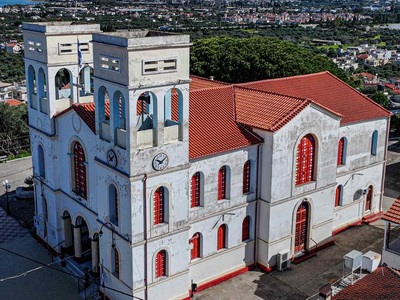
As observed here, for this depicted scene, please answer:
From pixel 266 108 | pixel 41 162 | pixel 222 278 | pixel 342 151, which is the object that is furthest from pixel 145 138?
pixel 342 151

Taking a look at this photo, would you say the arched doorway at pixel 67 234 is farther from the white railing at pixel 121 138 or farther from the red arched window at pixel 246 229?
the red arched window at pixel 246 229

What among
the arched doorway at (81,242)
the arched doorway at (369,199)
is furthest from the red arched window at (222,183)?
the arched doorway at (369,199)

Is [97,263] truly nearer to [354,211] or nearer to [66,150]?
[66,150]

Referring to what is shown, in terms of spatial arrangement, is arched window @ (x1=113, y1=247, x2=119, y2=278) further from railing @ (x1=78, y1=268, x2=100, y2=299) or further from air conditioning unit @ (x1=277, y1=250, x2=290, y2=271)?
air conditioning unit @ (x1=277, y1=250, x2=290, y2=271)

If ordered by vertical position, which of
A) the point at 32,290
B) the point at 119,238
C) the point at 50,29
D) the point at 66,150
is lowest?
the point at 32,290

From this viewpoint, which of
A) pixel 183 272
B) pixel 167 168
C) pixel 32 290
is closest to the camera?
pixel 167 168

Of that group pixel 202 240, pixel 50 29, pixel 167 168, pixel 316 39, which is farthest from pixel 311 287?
pixel 316 39
